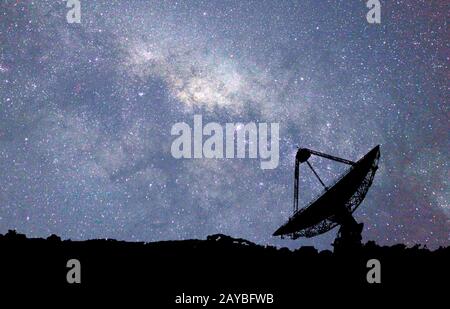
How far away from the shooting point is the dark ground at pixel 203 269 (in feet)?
23.7

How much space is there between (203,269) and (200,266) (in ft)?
0.29

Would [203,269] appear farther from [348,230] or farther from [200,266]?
[348,230]

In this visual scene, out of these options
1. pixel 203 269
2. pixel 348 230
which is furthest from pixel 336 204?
pixel 203 269

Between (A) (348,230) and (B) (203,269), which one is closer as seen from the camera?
(B) (203,269)

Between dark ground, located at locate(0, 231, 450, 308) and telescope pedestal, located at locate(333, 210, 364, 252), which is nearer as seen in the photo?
dark ground, located at locate(0, 231, 450, 308)

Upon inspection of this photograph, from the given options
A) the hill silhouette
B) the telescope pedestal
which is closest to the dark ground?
the hill silhouette

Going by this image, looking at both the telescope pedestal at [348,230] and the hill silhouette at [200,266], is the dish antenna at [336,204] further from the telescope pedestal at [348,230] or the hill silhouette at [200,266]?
the hill silhouette at [200,266]

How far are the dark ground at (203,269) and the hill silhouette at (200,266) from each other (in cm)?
2

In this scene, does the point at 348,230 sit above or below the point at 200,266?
above

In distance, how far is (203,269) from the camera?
7660 mm

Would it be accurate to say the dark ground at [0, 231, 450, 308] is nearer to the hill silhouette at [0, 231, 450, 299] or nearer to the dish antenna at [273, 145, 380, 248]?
the hill silhouette at [0, 231, 450, 299]

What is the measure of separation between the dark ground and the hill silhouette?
0.06ft

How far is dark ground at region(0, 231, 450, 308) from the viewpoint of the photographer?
23.7 ft
